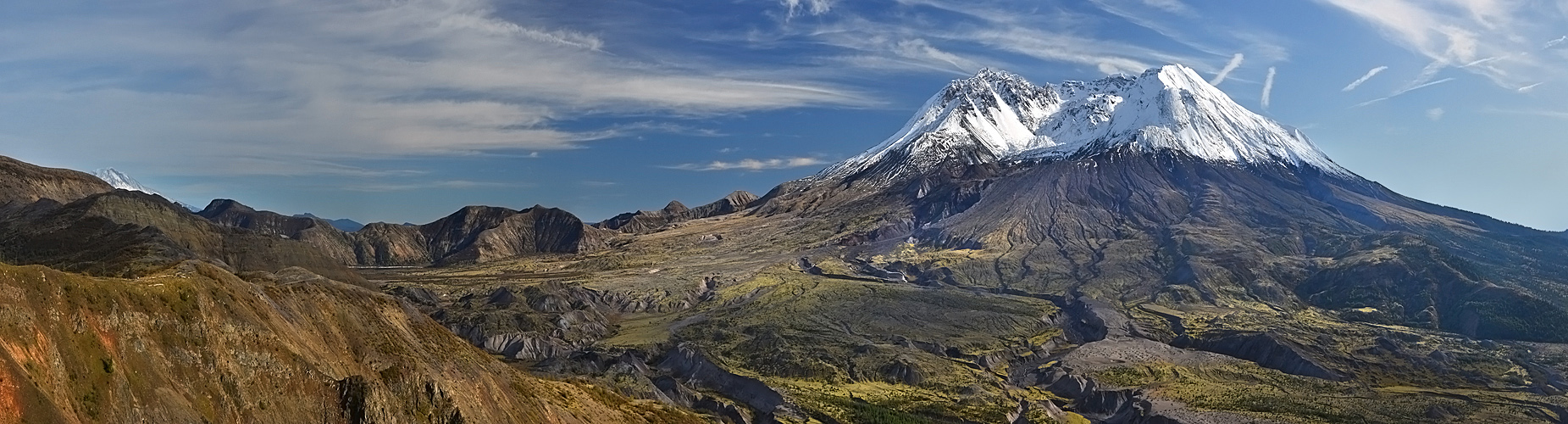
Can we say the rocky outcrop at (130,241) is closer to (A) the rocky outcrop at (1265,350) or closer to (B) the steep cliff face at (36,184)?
(B) the steep cliff face at (36,184)

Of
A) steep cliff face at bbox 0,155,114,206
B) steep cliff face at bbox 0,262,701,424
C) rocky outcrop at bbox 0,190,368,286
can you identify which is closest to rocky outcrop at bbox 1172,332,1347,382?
steep cliff face at bbox 0,262,701,424

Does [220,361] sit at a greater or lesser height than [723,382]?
greater

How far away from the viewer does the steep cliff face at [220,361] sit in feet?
142

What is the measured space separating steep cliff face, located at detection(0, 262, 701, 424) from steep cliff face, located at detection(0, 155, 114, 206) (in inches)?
4656

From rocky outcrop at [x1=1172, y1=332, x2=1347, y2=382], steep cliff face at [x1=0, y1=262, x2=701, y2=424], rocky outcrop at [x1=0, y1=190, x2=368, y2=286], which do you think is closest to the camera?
steep cliff face at [x1=0, y1=262, x2=701, y2=424]

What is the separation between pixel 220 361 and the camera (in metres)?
55.5

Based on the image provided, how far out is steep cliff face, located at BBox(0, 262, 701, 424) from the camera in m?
43.2

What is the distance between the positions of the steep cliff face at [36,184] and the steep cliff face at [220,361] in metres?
118

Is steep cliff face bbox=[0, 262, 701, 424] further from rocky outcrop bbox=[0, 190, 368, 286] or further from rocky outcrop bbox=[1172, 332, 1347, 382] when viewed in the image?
rocky outcrop bbox=[1172, 332, 1347, 382]

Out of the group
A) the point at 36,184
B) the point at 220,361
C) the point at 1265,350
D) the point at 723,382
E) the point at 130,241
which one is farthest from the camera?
the point at 36,184

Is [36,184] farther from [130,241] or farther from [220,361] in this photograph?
[220,361]

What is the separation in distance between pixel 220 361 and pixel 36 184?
161609 mm

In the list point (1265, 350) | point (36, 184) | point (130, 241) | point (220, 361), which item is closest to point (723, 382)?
point (130, 241)

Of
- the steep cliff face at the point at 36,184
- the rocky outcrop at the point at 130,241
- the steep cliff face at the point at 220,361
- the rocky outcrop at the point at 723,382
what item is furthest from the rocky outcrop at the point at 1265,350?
the steep cliff face at the point at 36,184
